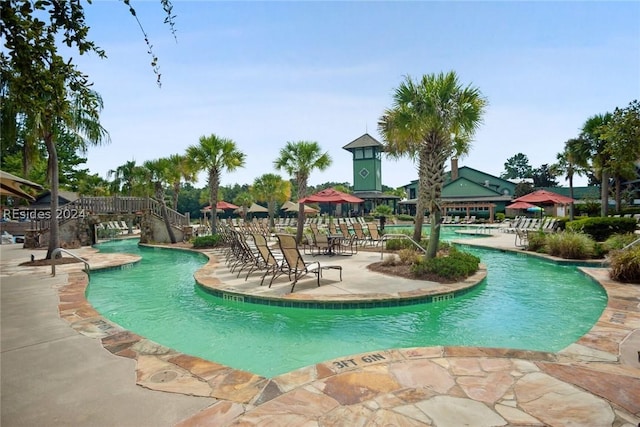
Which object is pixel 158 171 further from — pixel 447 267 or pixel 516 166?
pixel 516 166

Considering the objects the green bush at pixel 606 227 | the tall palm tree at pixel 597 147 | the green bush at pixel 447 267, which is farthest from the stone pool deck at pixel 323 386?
the tall palm tree at pixel 597 147

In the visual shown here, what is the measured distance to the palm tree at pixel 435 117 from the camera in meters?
8.84

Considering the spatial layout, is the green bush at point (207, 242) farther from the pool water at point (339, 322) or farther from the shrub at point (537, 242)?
the shrub at point (537, 242)

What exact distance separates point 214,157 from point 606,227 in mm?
16988

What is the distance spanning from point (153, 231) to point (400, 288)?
16.3 metres

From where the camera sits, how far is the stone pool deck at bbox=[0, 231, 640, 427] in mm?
2639

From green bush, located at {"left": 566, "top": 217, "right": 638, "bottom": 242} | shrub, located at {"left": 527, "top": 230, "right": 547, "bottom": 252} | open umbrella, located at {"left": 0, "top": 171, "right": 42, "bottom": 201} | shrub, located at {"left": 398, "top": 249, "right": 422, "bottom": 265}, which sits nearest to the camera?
open umbrella, located at {"left": 0, "top": 171, "right": 42, "bottom": 201}

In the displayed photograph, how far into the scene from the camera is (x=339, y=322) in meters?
5.88

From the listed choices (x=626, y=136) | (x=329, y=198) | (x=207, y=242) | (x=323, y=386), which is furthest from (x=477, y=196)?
(x=323, y=386)

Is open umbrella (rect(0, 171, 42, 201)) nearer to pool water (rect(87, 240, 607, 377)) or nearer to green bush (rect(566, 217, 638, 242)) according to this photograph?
pool water (rect(87, 240, 607, 377))

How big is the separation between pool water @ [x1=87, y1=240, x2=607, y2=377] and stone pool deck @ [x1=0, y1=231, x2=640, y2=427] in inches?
34.4

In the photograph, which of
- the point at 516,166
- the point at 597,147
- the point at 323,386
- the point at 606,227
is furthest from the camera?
the point at 516,166

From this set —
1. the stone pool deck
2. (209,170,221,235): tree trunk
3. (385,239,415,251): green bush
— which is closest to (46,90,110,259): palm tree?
(209,170,221,235): tree trunk

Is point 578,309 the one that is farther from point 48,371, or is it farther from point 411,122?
point 48,371
